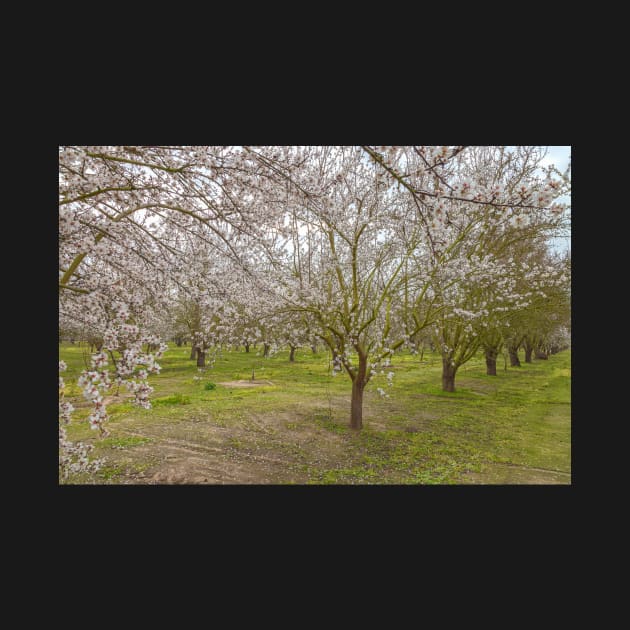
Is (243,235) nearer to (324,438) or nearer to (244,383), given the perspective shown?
(324,438)

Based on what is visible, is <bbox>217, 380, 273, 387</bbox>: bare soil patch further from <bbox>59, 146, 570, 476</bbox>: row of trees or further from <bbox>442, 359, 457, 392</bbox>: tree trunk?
<bbox>442, 359, 457, 392</bbox>: tree trunk

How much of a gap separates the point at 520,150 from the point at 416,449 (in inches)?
340

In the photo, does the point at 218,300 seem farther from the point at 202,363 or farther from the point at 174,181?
the point at 202,363

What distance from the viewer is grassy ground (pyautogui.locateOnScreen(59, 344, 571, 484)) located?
665 centimetres

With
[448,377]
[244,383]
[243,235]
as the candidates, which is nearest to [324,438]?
[243,235]

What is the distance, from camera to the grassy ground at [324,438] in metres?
6.65

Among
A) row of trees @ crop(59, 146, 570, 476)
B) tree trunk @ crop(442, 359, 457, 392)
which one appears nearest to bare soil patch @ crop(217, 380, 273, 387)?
row of trees @ crop(59, 146, 570, 476)

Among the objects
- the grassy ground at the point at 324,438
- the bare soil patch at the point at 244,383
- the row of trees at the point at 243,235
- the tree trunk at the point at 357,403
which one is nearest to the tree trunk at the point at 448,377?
the grassy ground at the point at 324,438

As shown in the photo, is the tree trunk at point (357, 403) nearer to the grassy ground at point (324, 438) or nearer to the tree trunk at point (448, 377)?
the grassy ground at point (324, 438)

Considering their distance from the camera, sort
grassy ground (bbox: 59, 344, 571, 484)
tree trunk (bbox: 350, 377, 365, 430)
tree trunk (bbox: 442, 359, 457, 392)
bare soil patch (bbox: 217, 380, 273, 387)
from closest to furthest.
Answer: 1. grassy ground (bbox: 59, 344, 571, 484)
2. tree trunk (bbox: 350, 377, 365, 430)
3. tree trunk (bbox: 442, 359, 457, 392)
4. bare soil patch (bbox: 217, 380, 273, 387)

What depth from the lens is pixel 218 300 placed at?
15.9 ft

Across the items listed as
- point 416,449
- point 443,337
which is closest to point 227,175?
point 416,449

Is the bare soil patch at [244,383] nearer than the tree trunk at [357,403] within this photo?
No

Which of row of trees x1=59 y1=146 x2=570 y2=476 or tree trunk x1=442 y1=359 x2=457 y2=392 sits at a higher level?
row of trees x1=59 y1=146 x2=570 y2=476
